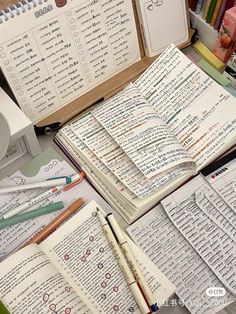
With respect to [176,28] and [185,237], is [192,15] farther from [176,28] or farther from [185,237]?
[185,237]

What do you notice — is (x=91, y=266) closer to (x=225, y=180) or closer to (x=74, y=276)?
(x=74, y=276)

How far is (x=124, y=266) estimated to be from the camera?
0.65 meters

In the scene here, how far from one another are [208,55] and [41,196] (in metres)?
0.51

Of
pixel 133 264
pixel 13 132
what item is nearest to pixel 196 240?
pixel 133 264

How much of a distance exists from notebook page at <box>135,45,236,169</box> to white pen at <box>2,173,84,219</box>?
22 cm

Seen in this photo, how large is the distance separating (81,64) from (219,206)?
0.39 metres

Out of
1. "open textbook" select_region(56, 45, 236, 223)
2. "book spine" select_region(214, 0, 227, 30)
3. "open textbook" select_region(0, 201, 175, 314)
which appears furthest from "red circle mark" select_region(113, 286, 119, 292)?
"book spine" select_region(214, 0, 227, 30)

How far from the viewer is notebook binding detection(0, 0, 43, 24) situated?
0.69m

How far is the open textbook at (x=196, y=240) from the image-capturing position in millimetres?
663

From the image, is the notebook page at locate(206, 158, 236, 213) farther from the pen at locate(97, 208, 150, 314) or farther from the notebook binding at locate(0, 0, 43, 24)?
the notebook binding at locate(0, 0, 43, 24)

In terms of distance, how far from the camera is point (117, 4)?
0.81 meters

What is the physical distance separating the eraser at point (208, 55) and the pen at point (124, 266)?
45 centimetres

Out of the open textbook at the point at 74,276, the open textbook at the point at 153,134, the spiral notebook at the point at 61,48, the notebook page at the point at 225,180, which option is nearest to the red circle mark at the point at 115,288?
the open textbook at the point at 74,276

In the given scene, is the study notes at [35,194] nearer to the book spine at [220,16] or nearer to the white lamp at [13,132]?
the white lamp at [13,132]
